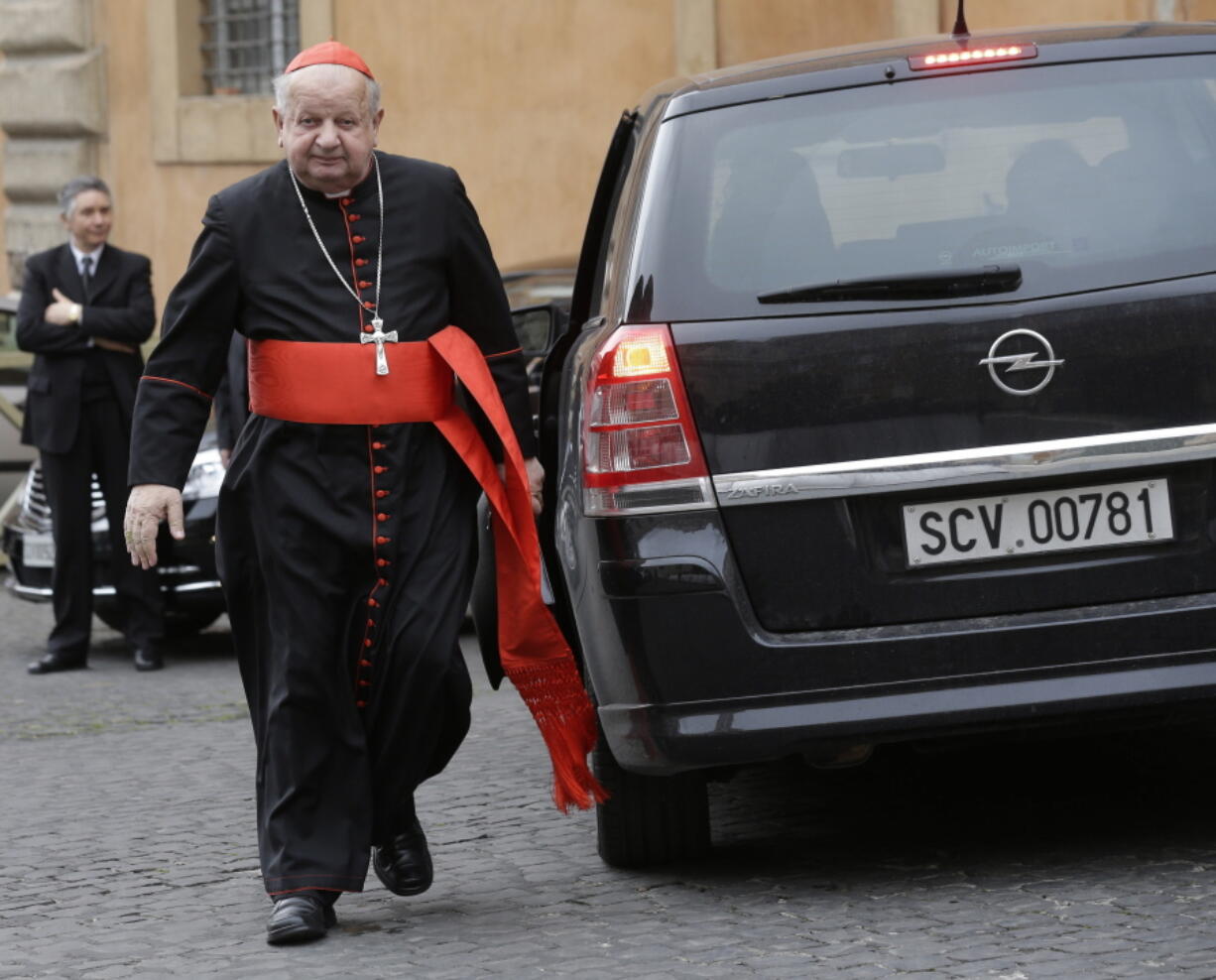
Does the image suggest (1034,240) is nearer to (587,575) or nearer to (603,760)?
(587,575)

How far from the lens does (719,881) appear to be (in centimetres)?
528

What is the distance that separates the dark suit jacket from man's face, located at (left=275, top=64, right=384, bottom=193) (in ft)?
17.5

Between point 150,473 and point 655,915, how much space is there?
1315 millimetres

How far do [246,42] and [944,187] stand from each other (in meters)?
15.9

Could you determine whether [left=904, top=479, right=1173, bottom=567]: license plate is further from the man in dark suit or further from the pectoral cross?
the man in dark suit

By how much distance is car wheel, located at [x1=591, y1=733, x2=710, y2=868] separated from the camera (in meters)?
5.34

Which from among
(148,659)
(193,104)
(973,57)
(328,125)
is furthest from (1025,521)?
(193,104)

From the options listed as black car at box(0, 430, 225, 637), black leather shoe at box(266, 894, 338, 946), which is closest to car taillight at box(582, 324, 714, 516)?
black leather shoe at box(266, 894, 338, 946)

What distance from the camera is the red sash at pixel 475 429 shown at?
5047mm

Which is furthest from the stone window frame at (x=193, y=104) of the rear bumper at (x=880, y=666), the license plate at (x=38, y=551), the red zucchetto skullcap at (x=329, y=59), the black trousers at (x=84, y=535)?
the rear bumper at (x=880, y=666)

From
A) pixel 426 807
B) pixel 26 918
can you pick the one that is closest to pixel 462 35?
pixel 426 807

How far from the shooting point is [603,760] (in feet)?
17.5

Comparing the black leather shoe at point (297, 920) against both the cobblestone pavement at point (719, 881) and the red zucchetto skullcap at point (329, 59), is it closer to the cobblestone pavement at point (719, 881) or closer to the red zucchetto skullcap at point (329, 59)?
the cobblestone pavement at point (719, 881)

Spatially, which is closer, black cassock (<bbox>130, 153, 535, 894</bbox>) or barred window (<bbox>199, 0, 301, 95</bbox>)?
black cassock (<bbox>130, 153, 535, 894</bbox>)
